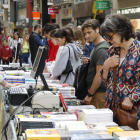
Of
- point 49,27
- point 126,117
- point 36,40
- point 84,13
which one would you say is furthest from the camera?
point 84,13

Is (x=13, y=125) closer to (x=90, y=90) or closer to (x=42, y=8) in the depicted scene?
(x=90, y=90)

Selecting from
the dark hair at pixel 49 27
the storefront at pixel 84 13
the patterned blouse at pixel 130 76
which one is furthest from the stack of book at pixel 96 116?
the storefront at pixel 84 13

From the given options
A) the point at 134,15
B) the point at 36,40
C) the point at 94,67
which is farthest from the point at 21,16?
the point at 94,67

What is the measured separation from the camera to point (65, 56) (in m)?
4.54

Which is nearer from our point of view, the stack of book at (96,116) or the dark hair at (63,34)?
the stack of book at (96,116)

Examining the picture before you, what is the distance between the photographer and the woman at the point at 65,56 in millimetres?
4543

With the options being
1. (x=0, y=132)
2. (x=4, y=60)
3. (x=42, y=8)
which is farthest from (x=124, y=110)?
(x=42, y=8)

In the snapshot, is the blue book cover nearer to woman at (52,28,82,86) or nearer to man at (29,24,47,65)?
woman at (52,28,82,86)

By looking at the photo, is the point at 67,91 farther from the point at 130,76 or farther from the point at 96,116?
the point at 96,116

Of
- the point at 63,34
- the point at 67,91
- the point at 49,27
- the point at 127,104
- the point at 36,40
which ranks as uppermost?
the point at 49,27

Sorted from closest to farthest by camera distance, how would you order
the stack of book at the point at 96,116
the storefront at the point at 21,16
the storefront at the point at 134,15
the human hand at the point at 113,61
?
1. the stack of book at the point at 96,116
2. the human hand at the point at 113,61
3. the storefront at the point at 134,15
4. the storefront at the point at 21,16

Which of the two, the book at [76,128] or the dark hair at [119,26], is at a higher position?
the dark hair at [119,26]

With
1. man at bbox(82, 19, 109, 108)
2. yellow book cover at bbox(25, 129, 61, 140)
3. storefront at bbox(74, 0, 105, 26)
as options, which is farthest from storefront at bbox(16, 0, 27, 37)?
yellow book cover at bbox(25, 129, 61, 140)

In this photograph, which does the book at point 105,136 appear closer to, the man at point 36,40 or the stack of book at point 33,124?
the stack of book at point 33,124
